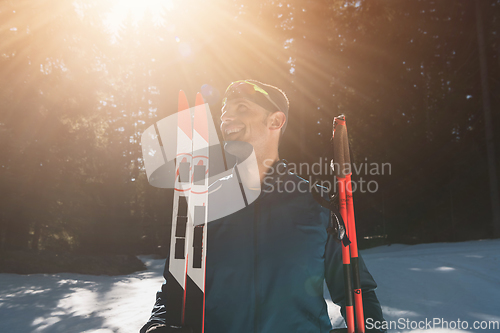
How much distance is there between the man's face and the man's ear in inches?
1.8

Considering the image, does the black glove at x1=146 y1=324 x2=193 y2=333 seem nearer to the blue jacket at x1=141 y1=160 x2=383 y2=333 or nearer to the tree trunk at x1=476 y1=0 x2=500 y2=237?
the blue jacket at x1=141 y1=160 x2=383 y2=333

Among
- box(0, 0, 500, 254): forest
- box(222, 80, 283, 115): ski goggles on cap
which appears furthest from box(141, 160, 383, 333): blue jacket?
box(0, 0, 500, 254): forest

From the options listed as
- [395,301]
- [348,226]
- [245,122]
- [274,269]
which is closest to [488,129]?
[395,301]

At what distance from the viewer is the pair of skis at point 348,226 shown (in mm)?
1607

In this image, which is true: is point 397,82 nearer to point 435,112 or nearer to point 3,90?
point 435,112

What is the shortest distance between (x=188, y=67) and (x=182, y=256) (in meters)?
11.5

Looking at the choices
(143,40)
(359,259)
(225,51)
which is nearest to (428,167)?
(225,51)

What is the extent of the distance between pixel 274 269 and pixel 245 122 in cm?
87

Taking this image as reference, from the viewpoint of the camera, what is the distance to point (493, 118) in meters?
12.3

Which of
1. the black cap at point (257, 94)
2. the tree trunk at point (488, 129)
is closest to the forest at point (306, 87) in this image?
the tree trunk at point (488, 129)

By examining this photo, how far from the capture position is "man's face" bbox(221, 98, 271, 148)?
1841 mm

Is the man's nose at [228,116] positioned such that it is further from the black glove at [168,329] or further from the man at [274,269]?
the black glove at [168,329]

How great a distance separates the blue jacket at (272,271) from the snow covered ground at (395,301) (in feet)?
9.18

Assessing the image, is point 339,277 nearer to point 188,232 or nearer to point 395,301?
point 188,232
